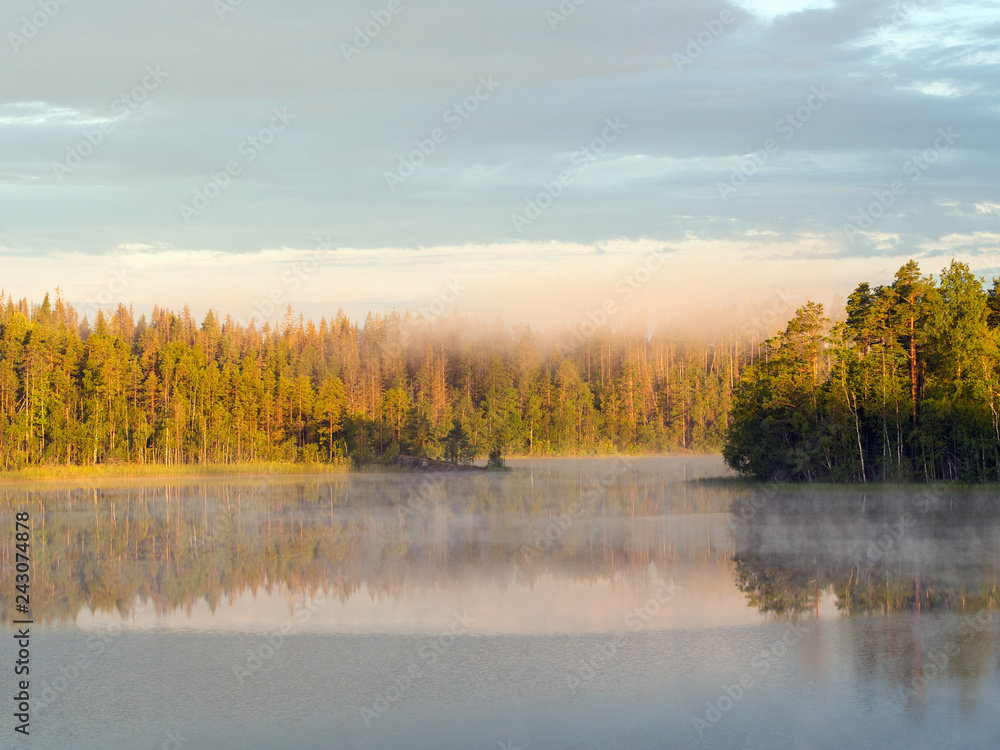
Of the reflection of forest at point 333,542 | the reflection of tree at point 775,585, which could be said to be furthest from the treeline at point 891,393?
the reflection of tree at point 775,585

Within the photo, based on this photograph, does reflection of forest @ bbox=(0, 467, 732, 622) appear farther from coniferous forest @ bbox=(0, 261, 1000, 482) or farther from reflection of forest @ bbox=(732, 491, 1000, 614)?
coniferous forest @ bbox=(0, 261, 1000, 482)

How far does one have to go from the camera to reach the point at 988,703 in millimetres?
10914

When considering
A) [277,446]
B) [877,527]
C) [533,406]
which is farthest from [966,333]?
[533,406]

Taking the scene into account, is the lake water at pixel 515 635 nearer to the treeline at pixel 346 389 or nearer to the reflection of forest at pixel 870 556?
the reflection of forest at pixel 870 556

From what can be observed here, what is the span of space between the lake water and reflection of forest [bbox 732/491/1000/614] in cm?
13

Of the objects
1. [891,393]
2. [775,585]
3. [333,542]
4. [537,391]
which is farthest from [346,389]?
[775,585]

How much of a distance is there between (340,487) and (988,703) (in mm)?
47958

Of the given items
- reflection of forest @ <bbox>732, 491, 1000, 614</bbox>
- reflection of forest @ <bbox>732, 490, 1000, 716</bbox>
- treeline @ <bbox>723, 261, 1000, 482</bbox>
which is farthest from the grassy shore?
reflection of forest @ <bbox>732, 490, 1000, 716</bbox>

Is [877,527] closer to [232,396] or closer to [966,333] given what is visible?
[966,333]

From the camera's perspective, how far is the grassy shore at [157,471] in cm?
6819

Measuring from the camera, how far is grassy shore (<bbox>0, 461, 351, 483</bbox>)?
224ft

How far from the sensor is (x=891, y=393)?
160ft

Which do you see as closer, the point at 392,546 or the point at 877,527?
the point at 392,546

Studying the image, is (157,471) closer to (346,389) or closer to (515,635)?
(346,389)
